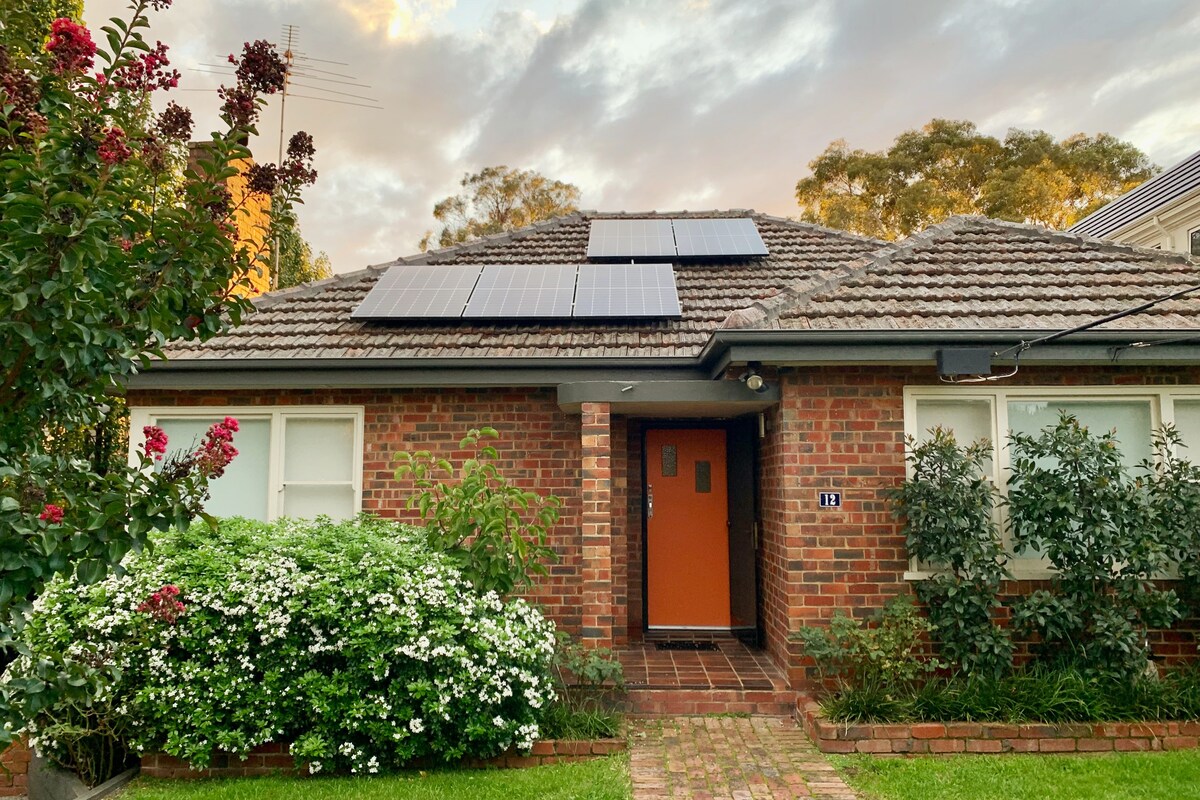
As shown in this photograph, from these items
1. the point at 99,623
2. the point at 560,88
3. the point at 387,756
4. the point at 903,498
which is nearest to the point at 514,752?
the point at 387,756

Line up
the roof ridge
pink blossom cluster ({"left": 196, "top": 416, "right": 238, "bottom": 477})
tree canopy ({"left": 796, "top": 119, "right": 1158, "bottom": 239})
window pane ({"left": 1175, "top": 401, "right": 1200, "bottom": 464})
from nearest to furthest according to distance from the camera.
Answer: pink blossom cluster ({"left": 196, "top": 416, "right": 238, "bottom": 477})
the roof ridge
window pane ({"left": 1175, "top": 401, "right": 1200, "bottom": 464})
tree canopy ({"left": 796, "top": 119, "right": 1158, "bottom": 239})

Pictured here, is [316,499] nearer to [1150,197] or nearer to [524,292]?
[524,292]

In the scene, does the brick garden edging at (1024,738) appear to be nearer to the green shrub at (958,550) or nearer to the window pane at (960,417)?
the green shrub at (958,550)

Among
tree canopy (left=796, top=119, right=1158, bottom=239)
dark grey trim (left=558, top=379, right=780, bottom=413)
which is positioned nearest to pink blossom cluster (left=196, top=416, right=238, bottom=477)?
dark grey trim (left=558, top=379, right=780, bottom=413)

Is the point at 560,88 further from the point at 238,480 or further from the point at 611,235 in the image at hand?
the point at 238,480

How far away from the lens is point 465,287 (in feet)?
29.1

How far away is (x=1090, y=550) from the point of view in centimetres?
581

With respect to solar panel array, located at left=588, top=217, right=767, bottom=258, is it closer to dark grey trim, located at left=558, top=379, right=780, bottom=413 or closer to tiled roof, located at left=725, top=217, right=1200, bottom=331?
tiled roof, located at left=725, top=217, right=1200, bottom=331

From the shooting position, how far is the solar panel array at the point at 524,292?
26.4 ft

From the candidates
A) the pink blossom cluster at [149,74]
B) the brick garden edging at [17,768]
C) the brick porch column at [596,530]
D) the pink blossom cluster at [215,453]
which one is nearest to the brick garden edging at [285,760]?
the brick porch column at [596,530]

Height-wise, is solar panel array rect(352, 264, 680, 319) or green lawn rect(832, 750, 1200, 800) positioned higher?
solar panel array rect(352, 264, 680, 319)

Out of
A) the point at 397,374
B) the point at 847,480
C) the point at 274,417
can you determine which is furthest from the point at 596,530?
the point at 274,417

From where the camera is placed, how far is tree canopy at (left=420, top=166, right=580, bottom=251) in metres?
29.3

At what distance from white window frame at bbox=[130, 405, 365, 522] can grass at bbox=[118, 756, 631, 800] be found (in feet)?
9.16
